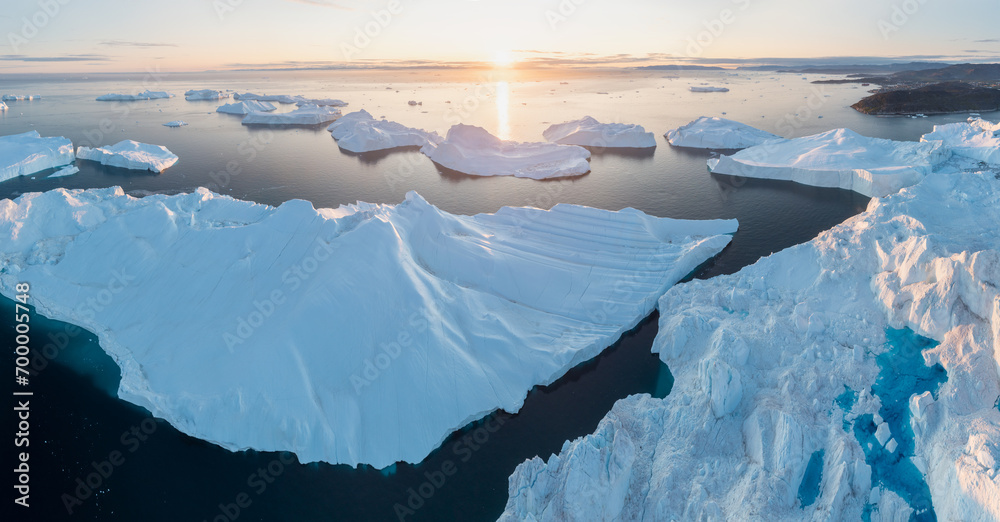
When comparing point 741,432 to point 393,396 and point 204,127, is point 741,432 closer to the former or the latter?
point 393,396

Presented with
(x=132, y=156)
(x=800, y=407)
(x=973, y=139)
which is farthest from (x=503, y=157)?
(x=800, y=407)

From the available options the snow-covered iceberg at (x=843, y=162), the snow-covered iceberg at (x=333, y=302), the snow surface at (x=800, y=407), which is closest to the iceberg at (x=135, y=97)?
the snow-covered iceberg at (x=333, y=302)

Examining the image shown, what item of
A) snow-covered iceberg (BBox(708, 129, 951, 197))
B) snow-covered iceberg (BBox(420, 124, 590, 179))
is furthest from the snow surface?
snow-covered iceberg (BBox(420, 124, 590, 179))

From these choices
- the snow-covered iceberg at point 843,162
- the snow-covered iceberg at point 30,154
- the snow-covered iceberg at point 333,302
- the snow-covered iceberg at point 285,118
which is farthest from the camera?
the snow-covered iceberg at point 285,118

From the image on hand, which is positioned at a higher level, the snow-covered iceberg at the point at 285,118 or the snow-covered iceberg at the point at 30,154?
the snow-covered iceberg at the point at 285,118

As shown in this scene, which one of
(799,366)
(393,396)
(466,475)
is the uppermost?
(799,366)

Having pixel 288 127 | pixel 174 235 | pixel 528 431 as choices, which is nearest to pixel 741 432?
pixel 528 431

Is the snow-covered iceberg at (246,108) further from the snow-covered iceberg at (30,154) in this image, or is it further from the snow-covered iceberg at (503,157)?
the snow-covered iceberg at (503,157)
